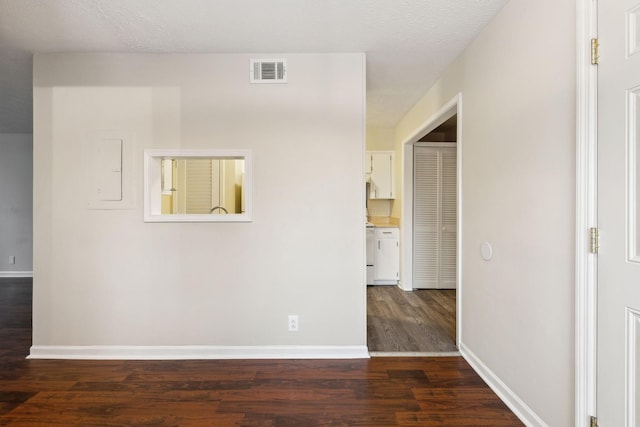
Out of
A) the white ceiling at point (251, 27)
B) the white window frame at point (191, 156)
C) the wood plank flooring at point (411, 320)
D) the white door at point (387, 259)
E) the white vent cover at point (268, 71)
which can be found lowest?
the wood plank flooring at point (411, 320)

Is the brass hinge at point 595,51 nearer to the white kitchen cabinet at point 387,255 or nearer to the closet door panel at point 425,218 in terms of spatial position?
the closet door panel at point 425,218

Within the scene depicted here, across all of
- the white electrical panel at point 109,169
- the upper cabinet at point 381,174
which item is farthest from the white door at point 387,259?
the white electrical panel at point 109,169

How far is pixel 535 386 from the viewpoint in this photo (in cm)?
164

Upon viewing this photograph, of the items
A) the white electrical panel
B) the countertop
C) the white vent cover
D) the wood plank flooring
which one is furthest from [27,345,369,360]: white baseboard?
the countertop

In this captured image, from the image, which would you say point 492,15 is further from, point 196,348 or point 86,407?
point 86,407

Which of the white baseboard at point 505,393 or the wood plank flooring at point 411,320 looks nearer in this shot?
the white baseboard at point 505,393

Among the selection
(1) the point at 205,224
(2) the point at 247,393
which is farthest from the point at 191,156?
(2) the point at 247,393

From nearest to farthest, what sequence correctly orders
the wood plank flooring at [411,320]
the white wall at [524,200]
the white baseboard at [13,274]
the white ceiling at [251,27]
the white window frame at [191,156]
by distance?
1. the white wall at [524,200]
2. the white ceiling at [251,27]
3. the white window frame at [191,156]
4. the wood plank flooring at [411,320]
5. the white baseboard at [13,274]

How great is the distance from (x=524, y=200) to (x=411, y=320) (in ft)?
6.22

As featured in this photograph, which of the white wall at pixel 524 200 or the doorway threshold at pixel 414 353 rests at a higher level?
the white wall at pixel 524 200

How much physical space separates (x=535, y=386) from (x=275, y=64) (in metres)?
2.74

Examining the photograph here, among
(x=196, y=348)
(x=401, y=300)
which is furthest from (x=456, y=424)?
(x=401, y=300)

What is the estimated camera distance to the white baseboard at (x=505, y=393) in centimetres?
167

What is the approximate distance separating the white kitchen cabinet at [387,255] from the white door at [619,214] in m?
3.22
